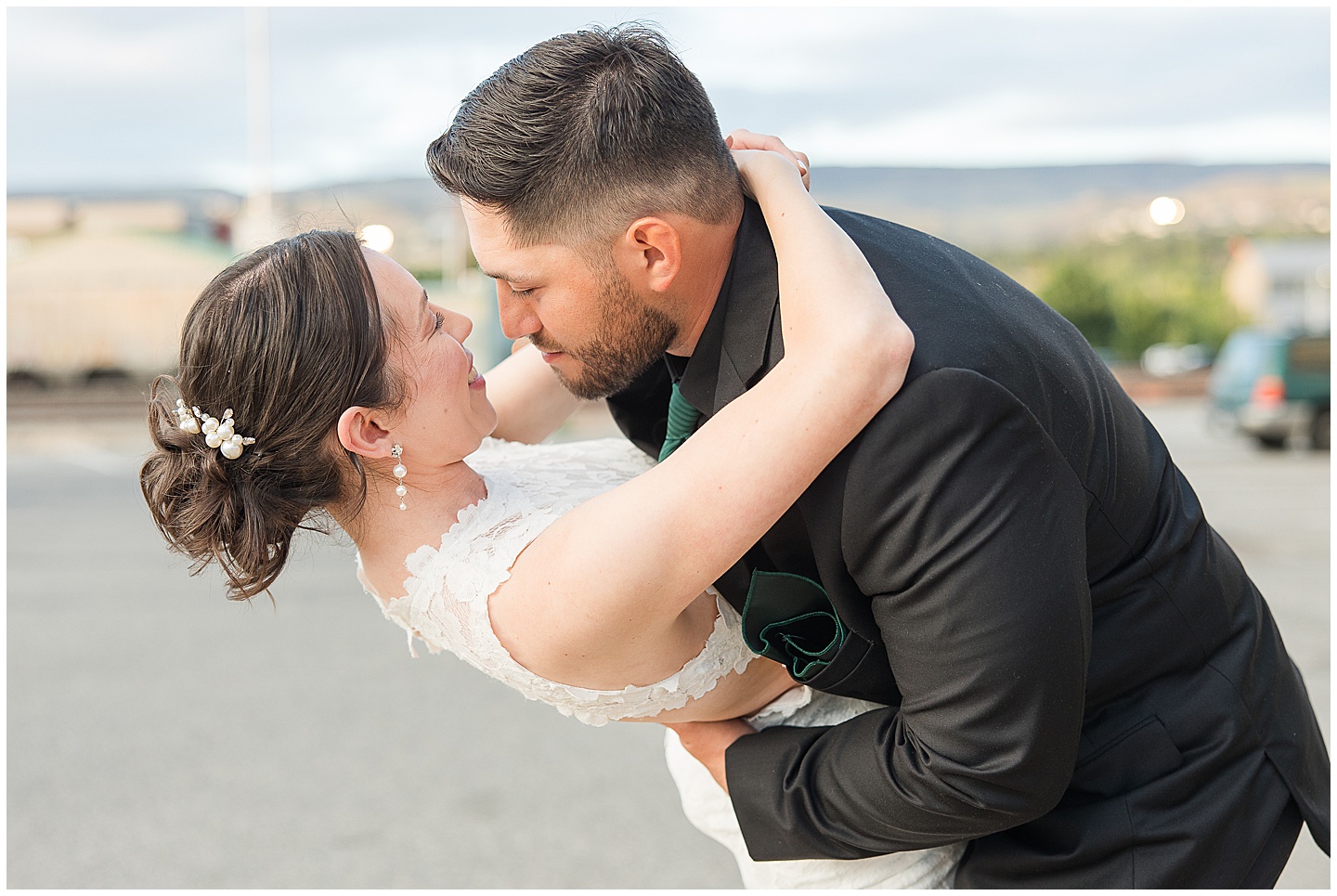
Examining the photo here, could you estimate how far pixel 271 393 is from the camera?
5.76 feet

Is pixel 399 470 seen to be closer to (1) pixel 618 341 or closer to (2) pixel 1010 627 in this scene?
(1) pixel 618 341

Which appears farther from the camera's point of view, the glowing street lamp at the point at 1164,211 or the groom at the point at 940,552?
the glowing street lamp at the point at 1164,211

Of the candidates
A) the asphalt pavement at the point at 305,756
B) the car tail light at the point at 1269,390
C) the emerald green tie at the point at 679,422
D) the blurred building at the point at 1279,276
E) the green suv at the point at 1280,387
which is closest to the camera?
the emerald green tie at the point at 679,422

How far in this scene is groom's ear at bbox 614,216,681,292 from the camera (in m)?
1.69

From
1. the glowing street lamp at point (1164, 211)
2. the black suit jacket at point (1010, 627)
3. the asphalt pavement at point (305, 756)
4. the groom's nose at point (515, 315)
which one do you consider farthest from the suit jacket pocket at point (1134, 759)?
the glowing street lamp at point (1164, 211)

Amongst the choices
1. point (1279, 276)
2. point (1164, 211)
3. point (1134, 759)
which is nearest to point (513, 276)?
point (1134, 759)

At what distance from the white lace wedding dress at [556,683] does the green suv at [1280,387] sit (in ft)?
45.2

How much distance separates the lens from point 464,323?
1917 millimetres

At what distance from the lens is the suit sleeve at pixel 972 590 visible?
139cm

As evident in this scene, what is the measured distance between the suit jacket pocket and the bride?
13.0 inches

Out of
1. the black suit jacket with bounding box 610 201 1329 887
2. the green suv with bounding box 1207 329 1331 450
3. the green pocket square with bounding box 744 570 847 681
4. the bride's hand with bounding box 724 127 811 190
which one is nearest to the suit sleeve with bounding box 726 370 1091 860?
the black suit jacket with bounding box 610 201 1329 887

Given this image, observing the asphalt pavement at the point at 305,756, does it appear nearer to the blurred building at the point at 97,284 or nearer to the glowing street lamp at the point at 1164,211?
the glowing street lamp at the point at 1164,211

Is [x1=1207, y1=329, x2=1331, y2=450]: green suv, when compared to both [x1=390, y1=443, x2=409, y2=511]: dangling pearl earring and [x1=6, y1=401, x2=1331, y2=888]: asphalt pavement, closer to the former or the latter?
[x1=6, y1=401, x2=1331, y2=888]: asphalt pavement

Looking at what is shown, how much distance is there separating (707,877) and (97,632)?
4.50 m
